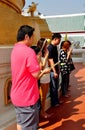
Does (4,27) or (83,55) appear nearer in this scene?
(4,27)

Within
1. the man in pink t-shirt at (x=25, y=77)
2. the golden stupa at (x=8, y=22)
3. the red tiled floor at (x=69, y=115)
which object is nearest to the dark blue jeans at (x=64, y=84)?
the red tiled floor at (x=69, y=115)

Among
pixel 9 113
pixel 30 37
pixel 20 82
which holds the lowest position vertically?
pixel 9 113

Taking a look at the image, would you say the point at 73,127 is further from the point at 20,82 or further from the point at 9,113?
the point at 20,82

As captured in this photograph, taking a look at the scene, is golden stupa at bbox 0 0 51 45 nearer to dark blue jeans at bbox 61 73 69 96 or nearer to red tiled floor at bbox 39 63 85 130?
red tiled floor at bbox 39 63 85 130

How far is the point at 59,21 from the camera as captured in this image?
1488cm

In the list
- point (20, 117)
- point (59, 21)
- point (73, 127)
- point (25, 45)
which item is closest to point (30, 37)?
point (25, 45)

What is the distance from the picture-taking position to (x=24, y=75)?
2662mm

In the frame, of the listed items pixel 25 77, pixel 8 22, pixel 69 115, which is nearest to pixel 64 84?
pixel 69 115

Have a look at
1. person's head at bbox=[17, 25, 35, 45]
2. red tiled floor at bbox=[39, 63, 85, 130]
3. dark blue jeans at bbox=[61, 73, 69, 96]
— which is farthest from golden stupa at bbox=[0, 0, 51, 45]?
dark blue jeans at bbox=[61, 73, 69, 96]

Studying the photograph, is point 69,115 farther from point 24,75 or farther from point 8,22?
point 24,75

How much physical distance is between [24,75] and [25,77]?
2 centimetres

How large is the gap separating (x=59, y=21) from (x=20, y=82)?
1249 centimetres

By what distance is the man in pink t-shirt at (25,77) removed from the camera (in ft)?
8.48

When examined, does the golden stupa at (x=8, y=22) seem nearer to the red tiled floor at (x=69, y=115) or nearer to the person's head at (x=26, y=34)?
the person's head at (x=26, y=34)
